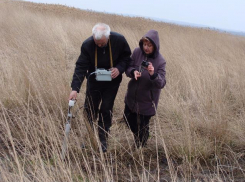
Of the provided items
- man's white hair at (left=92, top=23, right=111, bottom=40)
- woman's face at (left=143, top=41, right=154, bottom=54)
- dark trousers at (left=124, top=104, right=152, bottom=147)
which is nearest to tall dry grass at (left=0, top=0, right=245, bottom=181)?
dark trousers at (left=124, top=104, right=152, bottom=147)

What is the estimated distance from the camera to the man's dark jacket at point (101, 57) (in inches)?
93.4

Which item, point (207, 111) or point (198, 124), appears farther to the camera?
point (207, 111)

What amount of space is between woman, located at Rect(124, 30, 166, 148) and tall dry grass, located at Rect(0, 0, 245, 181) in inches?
7.5

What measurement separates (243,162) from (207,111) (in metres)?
0.85

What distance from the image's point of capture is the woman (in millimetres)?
2164

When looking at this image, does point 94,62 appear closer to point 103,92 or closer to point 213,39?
point 103,92

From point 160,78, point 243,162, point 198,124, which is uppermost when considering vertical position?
point 160,78

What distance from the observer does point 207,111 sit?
328cm

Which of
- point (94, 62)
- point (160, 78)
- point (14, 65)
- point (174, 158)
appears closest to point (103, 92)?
point (94, 62)

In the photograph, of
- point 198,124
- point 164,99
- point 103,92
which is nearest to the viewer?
point 103,92

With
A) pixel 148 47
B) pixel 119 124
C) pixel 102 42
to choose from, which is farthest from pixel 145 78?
pixel 119 124

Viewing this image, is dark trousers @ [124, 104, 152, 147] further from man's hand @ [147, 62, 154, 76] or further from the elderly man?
man's hand @ [147, 62, 154, 76]

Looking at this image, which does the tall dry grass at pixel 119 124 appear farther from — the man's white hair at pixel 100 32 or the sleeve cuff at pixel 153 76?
the man's white hair at pixel 100 32

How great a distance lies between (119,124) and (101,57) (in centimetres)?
114
